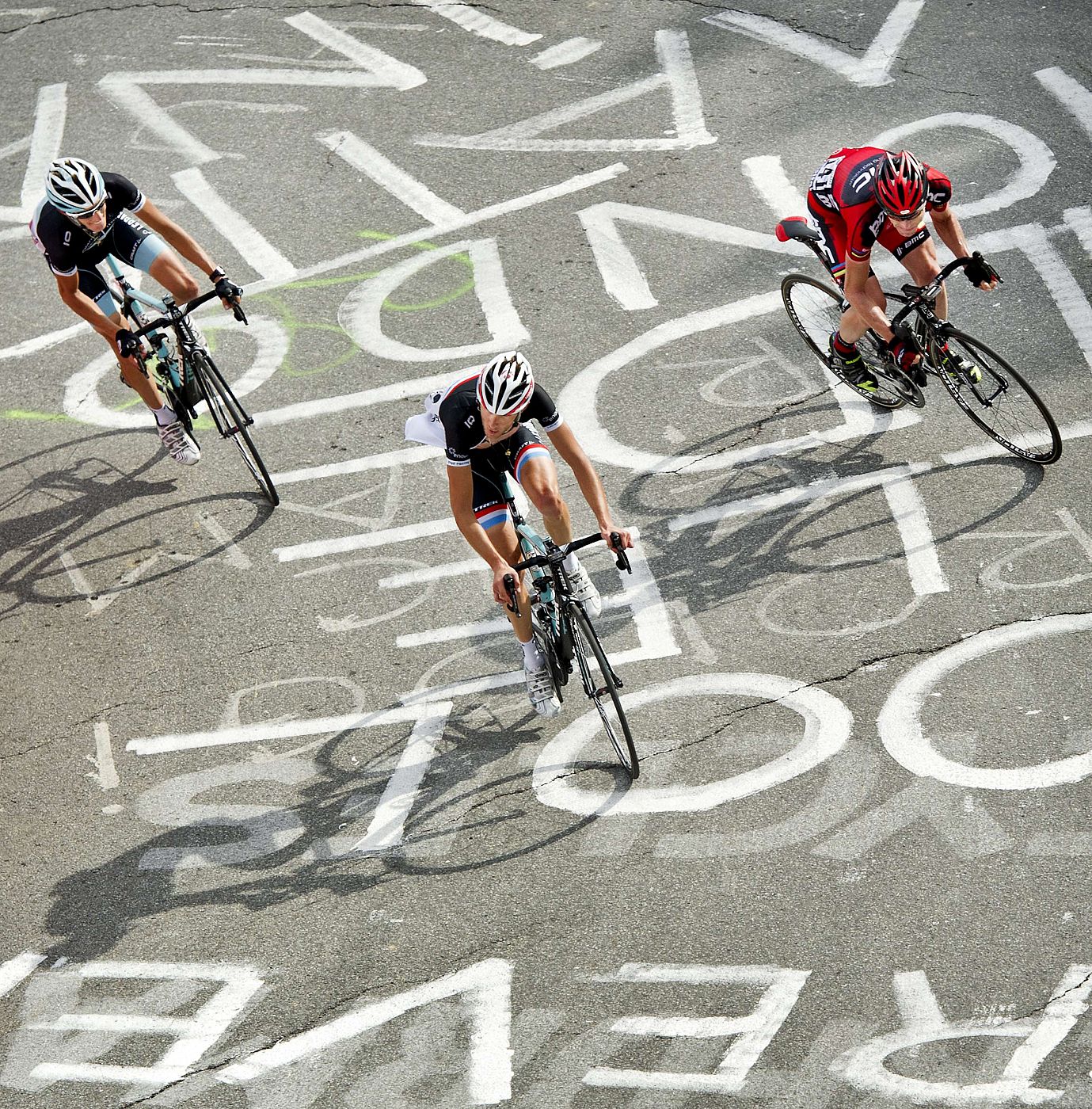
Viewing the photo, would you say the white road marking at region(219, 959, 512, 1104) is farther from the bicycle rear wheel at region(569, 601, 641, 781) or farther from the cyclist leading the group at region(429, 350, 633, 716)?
the cyclist leading the group at region(429, 350, 633, 716)

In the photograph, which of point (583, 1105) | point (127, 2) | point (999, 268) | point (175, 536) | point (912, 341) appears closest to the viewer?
point (583, 1105)

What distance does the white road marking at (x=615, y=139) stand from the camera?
11.2m

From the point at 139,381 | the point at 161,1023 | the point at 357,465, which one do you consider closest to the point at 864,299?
the point at 357,465

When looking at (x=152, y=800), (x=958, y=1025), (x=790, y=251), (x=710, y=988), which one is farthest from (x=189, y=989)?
(x=790, y=251)

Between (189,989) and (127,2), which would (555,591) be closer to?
(189,989)

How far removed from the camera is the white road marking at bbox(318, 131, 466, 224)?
1087cm

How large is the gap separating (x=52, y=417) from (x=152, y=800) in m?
4.05

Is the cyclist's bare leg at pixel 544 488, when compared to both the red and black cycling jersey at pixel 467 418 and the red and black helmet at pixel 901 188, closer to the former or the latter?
the red and black cycling jersey at pixel 467 418

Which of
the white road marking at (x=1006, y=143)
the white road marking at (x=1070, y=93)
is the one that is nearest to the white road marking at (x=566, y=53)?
the white road marking at (x=1006, y=143)

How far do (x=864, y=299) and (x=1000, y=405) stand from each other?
1.04 m

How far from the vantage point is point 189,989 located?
5.39 meters

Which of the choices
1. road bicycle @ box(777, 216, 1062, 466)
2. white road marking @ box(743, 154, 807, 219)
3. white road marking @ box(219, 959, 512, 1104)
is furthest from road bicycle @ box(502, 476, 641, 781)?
white road marking @ box(743, 154, 807, 219)

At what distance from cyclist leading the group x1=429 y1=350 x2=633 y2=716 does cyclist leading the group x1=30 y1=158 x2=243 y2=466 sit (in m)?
2.63

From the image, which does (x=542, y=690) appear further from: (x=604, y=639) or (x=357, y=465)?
(x=357, y=465)
